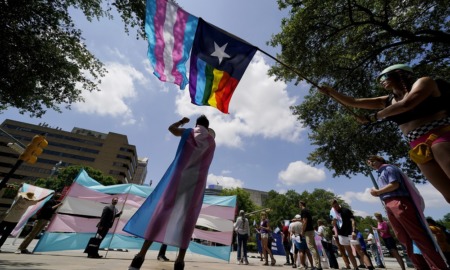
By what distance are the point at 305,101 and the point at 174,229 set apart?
13.5 meters

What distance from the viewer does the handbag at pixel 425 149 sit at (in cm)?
224

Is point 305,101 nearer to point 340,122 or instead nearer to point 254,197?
point 340,122

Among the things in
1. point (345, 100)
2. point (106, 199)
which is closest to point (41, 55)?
point (106, 199)

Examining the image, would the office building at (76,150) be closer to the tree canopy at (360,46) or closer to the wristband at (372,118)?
the tree canopy at (360,46)

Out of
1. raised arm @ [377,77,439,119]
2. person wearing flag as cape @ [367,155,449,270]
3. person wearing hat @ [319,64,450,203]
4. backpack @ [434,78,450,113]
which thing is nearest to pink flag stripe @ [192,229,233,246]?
person wearing flag as cape @ [367,155,449,270]

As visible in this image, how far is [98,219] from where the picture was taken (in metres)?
8.87

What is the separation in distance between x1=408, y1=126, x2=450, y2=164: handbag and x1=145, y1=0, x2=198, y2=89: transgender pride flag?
3.83 m

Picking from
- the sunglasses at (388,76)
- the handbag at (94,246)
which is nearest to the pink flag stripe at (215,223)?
the handbag at (94,246)

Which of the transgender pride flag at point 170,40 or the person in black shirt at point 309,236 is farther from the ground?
the transgender pride flag at point 170,40

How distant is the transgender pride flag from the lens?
475 cm

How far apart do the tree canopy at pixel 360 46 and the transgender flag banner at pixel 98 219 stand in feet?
24.0

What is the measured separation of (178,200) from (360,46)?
1232 centimetres

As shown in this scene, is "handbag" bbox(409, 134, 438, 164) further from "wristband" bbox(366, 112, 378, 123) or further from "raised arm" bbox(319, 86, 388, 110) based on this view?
"raised arm" bbox(319, 86, 388, 110)

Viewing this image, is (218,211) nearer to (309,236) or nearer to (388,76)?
(309,236)
